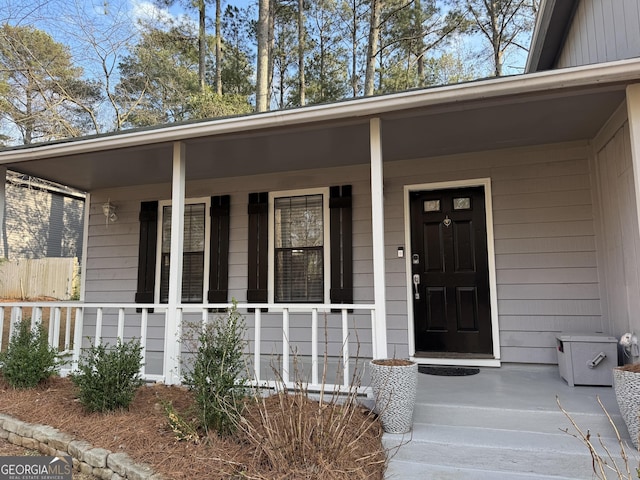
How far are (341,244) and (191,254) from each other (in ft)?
6.37

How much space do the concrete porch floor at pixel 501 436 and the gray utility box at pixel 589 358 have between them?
100 millimetres

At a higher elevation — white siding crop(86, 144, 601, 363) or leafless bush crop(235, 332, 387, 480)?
white siding crop(86, 144, 601, 363)

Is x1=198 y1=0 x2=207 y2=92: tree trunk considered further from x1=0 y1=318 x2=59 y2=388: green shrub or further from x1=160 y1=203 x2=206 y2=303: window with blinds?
x1=0 y1=318 x2=59 y2=388: green shrub

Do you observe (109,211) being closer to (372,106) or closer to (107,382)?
(107,382)

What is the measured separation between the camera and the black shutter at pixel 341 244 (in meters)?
4.55

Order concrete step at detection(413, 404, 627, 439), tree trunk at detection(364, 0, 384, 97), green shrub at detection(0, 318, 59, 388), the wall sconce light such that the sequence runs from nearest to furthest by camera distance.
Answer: concrete step at detection(413, 404, 627, 439), green shrub at detection(0, 318, 59, 388), the wall sconce light, tree trunk at detection(364, 0, 384, 97)

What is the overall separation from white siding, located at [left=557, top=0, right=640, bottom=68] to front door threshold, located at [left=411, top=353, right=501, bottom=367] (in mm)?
2844

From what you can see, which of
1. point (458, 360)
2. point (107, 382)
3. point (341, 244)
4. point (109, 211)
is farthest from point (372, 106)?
point (109, 211)

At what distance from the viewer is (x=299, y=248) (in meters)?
4.84

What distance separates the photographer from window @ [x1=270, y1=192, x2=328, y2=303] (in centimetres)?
474

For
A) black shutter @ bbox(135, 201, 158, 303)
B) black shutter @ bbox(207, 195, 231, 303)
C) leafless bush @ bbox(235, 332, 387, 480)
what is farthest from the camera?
black shutter @ bbox(135, 201, 158, 303)

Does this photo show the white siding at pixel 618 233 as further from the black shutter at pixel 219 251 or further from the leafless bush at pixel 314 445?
the black shutter at pixel 219 251

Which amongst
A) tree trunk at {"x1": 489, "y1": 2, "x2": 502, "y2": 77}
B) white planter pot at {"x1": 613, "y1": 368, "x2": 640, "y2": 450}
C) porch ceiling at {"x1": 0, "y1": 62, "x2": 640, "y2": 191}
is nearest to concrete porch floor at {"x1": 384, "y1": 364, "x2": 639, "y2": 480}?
white planter pot at {"x1": 613, "y1": 368, "x2": 640, "y2": 450}

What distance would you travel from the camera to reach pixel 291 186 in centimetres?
489
